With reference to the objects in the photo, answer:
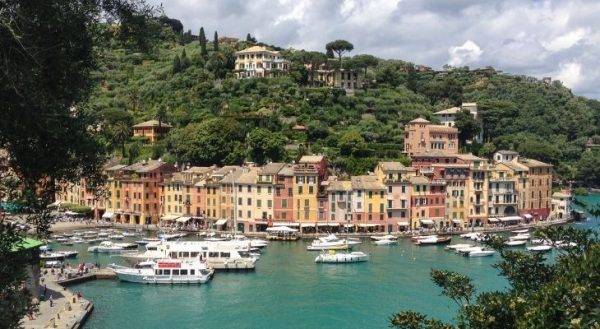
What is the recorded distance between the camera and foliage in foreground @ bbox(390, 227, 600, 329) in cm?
770

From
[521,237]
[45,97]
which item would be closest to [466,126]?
[521,237]

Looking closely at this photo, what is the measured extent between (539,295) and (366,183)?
48400 mm

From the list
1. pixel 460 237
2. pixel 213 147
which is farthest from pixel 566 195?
pixel 213 147

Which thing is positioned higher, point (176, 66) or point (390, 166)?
point (176, 66)

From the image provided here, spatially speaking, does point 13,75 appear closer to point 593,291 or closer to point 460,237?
point 593,291

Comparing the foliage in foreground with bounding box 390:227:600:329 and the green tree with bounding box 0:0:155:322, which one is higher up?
the green tree with bounding box 0:0:155:322

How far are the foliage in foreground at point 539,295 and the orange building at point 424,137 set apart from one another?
2186 inches

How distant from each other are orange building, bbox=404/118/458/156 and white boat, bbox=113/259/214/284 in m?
Result: 34.9

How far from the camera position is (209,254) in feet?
137

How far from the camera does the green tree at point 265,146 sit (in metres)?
63.1

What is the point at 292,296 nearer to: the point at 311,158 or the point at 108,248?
the point at 108,248

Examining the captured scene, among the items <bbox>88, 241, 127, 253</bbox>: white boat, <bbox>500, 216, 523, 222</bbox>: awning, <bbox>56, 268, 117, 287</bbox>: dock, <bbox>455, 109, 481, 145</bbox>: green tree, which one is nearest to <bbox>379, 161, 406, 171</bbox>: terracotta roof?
<bbox>500, 216, 523, 222</bbox>: awning

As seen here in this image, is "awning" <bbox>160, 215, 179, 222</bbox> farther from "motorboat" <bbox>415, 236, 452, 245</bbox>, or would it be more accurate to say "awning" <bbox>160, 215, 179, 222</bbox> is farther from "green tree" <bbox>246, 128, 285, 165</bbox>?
"motorboat" <bbox>415, 236, 452, 245</bbox>

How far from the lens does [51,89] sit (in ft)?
24.7
